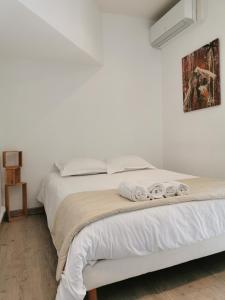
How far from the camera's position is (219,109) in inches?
108

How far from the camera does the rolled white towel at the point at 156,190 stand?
1660mm

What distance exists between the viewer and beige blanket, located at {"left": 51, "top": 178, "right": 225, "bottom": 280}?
138 cm

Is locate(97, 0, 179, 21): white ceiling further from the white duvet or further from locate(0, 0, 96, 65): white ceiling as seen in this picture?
the white duvet

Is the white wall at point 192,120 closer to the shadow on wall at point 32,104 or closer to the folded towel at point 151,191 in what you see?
the folded towel at point 151,191

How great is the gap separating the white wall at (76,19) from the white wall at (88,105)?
0.35 metres

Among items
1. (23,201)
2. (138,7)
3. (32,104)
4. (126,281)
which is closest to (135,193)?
(126,281)

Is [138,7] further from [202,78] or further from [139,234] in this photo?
[139,234]

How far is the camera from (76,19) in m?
2.65

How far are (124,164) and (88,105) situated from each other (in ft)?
3.37

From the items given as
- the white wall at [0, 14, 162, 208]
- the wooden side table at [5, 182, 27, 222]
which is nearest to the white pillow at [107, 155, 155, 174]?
the white wall at [0, 14, 162, 208]

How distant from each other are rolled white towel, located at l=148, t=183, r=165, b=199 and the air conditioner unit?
226 cm

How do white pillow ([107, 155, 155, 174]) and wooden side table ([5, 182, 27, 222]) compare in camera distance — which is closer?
wooden side table ([5, 182, 27, 222])

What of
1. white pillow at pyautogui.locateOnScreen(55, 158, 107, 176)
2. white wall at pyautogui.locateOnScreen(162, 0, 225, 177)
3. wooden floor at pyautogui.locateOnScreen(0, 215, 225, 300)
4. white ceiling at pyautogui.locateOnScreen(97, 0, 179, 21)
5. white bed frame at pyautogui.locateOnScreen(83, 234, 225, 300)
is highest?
white ceiling at pyautogui.locateOnScreen(97, 0, 179, 21)

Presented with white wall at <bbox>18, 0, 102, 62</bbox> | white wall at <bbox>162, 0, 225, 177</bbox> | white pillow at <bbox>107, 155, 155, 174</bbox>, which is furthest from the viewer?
white pillow at <bbox>107, 155, 155, 174</bbox>
